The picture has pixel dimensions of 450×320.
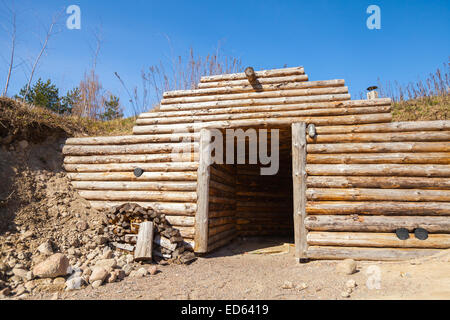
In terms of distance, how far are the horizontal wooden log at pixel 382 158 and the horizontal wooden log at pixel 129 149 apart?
328 centimetres

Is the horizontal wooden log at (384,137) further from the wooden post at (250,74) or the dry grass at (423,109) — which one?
the dry grass at (423,109)

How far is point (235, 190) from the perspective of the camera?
1019 centimetres

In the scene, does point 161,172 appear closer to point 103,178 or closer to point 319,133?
point 103,178

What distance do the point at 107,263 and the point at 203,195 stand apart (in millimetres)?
2516

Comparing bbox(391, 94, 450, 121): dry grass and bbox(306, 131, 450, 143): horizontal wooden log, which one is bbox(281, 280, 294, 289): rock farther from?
bbox(391, 94, 450, 121): dry grass

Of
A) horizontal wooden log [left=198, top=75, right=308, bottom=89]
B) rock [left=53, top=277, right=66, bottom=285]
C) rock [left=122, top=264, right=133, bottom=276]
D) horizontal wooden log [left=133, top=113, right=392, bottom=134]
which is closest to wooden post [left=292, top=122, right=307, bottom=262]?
horizontal wooden log [left=133, top=113, right=392, bottom=134]

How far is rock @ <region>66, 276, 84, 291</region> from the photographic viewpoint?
4.46 meters

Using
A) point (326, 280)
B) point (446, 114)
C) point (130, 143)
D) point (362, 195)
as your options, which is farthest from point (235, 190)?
point (446, 114)

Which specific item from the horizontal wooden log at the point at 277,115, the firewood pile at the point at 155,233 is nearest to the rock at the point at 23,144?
the horizontal wooden log at the point at 277,115

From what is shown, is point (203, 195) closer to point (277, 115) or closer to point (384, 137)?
point (277, 115)

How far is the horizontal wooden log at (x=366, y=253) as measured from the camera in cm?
558

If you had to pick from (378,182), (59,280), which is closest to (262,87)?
(378,182)

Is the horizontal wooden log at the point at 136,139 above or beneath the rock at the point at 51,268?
above
